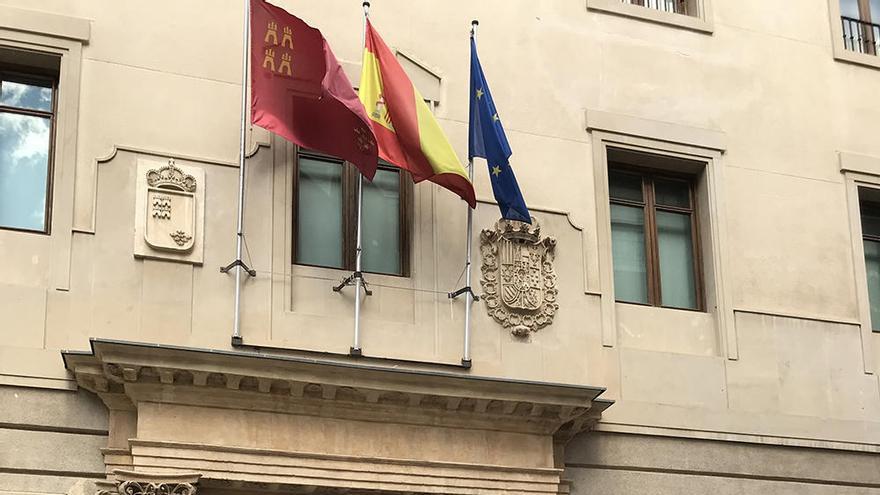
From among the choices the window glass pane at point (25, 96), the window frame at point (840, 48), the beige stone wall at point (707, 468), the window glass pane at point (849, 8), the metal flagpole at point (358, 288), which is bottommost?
the beige stone wall at point (707, 468)

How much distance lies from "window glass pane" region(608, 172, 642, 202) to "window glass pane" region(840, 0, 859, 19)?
4.16 m

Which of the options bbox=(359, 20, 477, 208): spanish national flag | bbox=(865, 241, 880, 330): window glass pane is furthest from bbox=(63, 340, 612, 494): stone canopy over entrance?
bbox=(865, 241, 880, 330): window glass pane

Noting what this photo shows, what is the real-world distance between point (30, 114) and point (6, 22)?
0.98 m

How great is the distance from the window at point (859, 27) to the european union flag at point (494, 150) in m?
6.12

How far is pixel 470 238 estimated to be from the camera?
16.6 meters

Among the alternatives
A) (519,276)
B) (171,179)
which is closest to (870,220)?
(519,276)

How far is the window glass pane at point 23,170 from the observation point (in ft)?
50.9

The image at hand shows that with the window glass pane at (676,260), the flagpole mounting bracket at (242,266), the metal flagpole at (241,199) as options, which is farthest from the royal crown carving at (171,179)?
the window glass pane at (676,260)

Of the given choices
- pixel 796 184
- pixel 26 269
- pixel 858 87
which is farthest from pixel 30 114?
pixel 858 87

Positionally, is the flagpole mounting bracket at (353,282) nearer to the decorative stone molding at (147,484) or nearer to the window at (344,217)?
the window at (344,217)

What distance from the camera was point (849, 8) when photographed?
20.5 metres

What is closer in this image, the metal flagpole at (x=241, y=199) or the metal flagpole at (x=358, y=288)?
the metal flagpole at (x=241, y=199)

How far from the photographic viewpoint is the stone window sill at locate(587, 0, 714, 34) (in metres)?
18.7

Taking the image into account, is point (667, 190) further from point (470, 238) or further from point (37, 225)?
point (37, 225)
